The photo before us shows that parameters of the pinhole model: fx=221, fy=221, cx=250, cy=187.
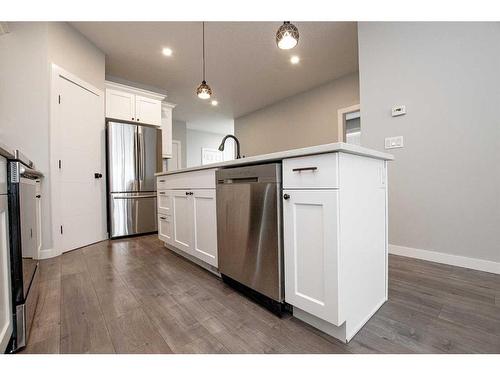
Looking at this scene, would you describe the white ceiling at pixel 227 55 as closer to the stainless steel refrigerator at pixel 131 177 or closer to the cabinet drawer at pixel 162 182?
the stainless steel refrigerator at pixel 131 177

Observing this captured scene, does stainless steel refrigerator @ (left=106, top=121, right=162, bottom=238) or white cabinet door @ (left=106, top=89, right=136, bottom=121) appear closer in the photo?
Result: stainless steel refrigerator @ (left=106, top=121, right=162, bottom=238)

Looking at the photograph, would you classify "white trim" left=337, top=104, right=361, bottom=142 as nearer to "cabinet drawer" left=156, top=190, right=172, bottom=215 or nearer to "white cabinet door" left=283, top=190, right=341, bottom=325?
"cabinet drawer" left=156, top=190, right=172, bottom=215

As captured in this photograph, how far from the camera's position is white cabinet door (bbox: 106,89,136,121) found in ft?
10.4

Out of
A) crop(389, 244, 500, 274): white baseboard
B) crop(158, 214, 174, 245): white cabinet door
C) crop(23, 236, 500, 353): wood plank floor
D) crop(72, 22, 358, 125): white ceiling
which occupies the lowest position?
crop(23, 236, 500, 353): wood plank floor

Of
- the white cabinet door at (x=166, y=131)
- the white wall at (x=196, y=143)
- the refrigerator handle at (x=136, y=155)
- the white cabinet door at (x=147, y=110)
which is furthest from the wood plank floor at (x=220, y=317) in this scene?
the white wall at (x=196, y=143)

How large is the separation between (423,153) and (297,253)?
175cm

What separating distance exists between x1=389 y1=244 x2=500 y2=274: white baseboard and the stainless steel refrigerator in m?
Result: 3.21

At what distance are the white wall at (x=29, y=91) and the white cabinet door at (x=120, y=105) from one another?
0.91 meters

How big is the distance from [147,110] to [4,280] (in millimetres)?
3306

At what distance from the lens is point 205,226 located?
5.57 ft

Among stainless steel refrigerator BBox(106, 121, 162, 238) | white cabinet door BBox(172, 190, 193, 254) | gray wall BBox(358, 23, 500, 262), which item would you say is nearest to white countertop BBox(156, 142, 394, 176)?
white cabinet door BBox(172, 190, 193, 254)

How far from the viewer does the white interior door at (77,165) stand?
2.33 metres
